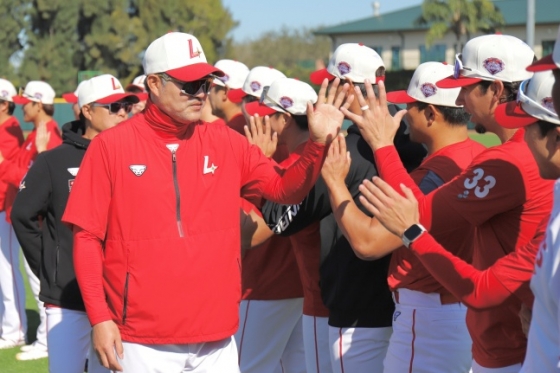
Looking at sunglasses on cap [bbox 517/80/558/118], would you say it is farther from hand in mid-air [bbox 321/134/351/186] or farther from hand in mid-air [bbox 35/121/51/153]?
hand in mid-air [bbox 35/121/51/153]

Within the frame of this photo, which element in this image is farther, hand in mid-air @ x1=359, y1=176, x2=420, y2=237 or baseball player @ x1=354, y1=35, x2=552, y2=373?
baseball player @ x1=354, y1=35, x2=552, y2=373

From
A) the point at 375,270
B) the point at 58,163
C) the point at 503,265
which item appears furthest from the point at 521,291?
the point at 58,163

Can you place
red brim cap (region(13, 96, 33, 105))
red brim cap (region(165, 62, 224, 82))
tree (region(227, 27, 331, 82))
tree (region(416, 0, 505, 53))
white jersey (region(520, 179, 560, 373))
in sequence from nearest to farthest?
1. white jersey (region(520, 179, 560, 373))
2. red brim cap (region(165, 62, 224, 82))
3. red brim cap (region(13, 96, 33, 105))
4. tree (region(416, 0, 505, 53))
5. tree (region(227, 27, 331, 82))

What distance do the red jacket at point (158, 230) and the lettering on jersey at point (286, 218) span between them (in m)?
0.54

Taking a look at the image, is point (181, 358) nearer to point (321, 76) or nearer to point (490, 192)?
point (490, 192)

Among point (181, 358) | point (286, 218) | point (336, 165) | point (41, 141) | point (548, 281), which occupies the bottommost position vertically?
point (41, 141)

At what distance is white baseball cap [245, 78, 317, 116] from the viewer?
5492mm

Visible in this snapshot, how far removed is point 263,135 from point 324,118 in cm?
117

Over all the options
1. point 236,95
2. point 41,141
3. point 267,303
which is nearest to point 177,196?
point 267,303

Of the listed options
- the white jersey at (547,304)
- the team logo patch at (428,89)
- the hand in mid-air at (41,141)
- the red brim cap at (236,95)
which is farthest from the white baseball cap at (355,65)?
the hand in mid-air at (41,141)

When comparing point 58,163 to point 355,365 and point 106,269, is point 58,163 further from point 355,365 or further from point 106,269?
point 355,365

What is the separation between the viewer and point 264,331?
6.10 meters

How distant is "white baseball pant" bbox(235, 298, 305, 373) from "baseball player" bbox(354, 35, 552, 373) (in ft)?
6.71

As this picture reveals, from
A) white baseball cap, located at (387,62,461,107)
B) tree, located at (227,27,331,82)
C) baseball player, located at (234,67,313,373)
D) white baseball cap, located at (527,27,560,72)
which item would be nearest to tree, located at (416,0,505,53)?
tree, located at (227,27,331,82)
